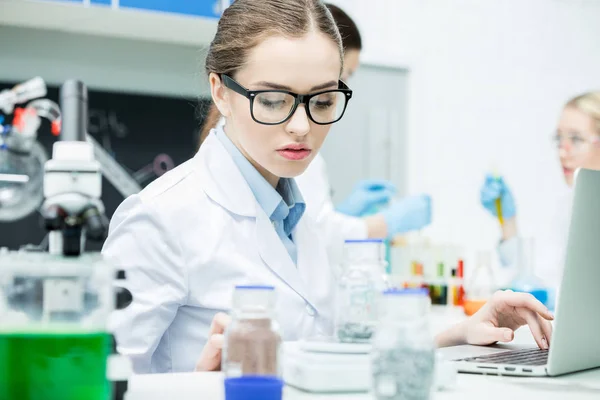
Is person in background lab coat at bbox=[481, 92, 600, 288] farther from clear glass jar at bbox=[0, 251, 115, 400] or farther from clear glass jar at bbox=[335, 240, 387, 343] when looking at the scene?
clear glass jar at bbox=[0, 251, 115, 400]

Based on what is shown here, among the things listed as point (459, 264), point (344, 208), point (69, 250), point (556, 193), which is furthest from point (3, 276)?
point (556, 193)

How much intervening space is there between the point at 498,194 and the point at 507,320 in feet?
6.05

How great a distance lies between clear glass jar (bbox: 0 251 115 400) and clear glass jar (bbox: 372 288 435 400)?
29 cm

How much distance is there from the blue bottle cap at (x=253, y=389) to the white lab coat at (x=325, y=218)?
3.23 feet

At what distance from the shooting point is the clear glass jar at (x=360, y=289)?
3.41ft

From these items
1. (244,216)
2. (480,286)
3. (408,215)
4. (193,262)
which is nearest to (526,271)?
(480,286)

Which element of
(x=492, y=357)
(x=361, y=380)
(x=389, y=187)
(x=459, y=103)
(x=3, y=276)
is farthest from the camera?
(x=459, y=103)

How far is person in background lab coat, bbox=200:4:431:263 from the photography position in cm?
207

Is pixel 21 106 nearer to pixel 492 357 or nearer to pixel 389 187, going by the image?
pixel 389 187

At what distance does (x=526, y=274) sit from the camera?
2.53m

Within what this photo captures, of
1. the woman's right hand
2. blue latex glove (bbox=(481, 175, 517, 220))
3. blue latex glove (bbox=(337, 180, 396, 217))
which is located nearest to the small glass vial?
the woman's right hand

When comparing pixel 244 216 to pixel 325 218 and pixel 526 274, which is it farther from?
pixel 526 274

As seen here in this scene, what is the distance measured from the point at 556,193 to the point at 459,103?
2.64 feet

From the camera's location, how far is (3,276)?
79cm
